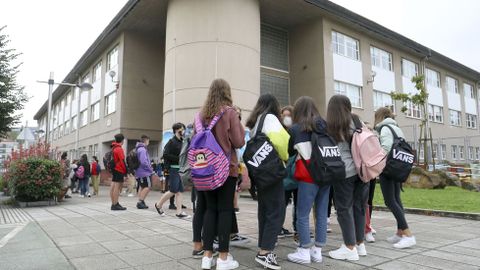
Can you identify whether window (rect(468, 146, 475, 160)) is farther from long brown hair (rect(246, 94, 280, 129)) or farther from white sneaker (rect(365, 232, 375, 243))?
long brown hair (rect(246, 94, 280, 129))

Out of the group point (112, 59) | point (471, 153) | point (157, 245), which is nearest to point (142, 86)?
point (112, 59)

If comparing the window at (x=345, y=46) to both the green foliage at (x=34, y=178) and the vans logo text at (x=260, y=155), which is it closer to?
the green foliage at (x=34, y=178)

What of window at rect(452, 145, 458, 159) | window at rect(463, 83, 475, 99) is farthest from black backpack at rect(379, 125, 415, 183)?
window at rect(463, 83, 475, 99)

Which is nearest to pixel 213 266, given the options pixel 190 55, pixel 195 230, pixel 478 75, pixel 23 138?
pixel 195 230

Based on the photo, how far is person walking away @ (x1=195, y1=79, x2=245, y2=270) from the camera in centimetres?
397

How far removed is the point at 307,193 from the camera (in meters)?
4.43

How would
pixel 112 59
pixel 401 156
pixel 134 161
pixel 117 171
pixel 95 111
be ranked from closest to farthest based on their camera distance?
pixel 401 156, pixel 117 171, pixel 134 161, pixel 112 59, pixel 95 111

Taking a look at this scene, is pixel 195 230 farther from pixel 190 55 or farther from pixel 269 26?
pixel 269 26

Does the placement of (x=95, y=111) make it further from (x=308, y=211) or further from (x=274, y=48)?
(x=308, y=211)

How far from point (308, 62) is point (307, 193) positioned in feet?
69.8

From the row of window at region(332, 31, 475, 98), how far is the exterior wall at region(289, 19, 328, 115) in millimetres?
1509

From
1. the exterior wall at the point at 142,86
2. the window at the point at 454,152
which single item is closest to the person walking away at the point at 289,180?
the exterior wall at the point at 142,86

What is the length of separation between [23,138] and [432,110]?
33.8 m

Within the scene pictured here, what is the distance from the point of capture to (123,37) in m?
25.7
